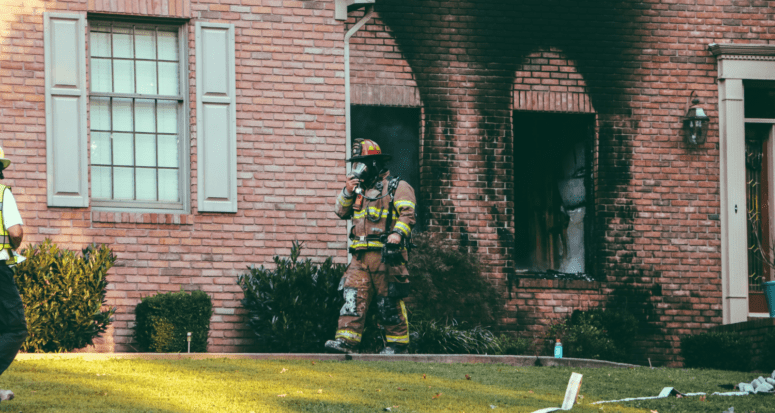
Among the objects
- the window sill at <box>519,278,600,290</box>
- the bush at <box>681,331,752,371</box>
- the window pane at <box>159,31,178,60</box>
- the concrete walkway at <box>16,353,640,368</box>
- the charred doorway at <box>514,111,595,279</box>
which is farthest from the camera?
the charred doorway at <box>514,111,595,279</box>

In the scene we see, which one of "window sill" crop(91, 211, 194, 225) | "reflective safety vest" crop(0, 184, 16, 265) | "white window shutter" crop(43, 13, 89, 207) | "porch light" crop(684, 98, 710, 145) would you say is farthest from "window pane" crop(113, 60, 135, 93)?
"porch light" crop(684, 98, 710, 145)

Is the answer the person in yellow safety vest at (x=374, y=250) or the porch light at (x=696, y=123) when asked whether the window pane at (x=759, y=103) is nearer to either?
the porch light at (x=696, y=123)

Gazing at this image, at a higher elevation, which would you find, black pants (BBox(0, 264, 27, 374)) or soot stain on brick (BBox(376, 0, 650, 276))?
soot stain on brick (BBox(376, 0, 650, 276))

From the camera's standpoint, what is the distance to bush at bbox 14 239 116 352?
10117mm

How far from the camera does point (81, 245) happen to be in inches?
449

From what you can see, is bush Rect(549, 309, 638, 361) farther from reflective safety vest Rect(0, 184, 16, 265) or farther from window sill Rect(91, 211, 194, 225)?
reflective safety vest Rect(0, 184, 16, 265)

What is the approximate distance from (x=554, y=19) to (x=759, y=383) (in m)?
6.46

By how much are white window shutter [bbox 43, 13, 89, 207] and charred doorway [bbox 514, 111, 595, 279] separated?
218 inches

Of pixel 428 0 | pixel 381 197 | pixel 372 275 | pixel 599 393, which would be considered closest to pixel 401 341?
pixel 372 275

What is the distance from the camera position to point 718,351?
1259cm

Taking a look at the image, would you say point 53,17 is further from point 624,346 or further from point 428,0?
point 624,346

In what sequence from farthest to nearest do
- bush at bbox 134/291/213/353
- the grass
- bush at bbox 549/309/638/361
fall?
bush at bbox 549/309/638/361, bush at bbox 134/291/213/353, the grass

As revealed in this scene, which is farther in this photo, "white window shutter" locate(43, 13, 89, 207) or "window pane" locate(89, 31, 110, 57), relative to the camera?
"window pane" locate(89, 31, 110, 57)

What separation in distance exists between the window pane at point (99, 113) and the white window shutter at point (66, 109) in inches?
11.8
